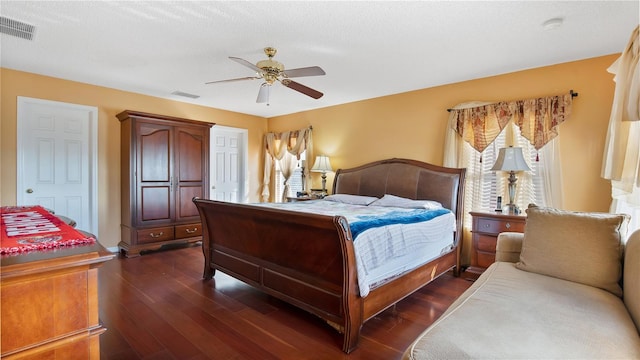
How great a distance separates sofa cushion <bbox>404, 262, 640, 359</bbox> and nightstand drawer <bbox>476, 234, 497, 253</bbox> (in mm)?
1652

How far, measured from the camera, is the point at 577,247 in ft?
5.98

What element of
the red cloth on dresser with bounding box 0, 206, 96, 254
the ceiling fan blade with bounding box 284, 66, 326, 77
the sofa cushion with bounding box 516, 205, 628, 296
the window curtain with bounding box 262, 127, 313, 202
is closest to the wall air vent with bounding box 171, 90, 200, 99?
the window curtain with bounding box 262, 127, 313, 202

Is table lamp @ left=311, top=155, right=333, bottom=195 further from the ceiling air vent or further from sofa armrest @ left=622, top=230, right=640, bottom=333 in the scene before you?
sofa armrest @ left=622, top=230, right=640, bottom=333

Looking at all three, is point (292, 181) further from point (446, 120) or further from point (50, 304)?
point (50, 304)

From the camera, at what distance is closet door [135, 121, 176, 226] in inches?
172

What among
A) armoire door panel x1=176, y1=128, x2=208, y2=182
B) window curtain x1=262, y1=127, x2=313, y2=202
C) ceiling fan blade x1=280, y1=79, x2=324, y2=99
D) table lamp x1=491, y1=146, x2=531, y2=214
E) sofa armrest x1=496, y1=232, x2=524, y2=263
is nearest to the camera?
sofa armrest x1=496, y1=232, x2=524, y2=263

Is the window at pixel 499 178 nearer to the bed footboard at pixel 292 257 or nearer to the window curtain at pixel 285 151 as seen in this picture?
the bed footboard at pixel 292 257

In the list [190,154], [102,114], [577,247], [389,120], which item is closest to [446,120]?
[389,120]

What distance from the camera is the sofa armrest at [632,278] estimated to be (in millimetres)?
1376

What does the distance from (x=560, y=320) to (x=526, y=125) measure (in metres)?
2.78

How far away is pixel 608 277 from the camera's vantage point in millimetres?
1695

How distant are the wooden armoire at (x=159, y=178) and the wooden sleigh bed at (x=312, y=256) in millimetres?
1608

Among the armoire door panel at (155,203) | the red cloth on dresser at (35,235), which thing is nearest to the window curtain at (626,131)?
the red cloth on dresser at (35,235)

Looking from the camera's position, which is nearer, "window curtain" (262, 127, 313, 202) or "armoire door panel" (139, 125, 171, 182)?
"armoire door panel" (139, 125, 171, 182)
